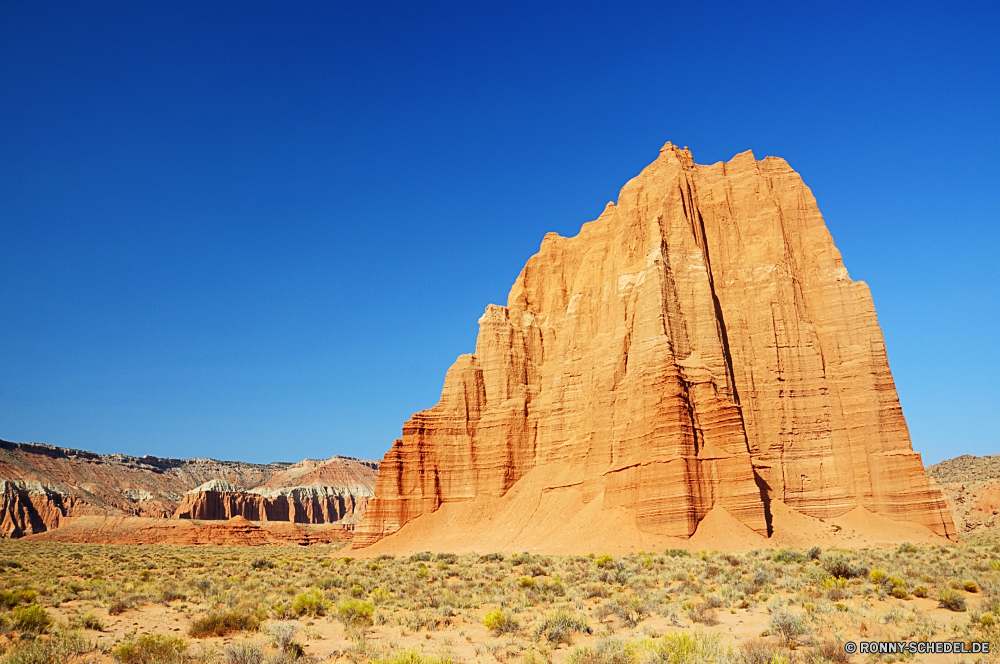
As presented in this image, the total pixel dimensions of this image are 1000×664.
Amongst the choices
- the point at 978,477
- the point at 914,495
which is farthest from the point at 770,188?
the point at 978,477

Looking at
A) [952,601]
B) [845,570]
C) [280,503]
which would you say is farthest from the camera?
[280,503]

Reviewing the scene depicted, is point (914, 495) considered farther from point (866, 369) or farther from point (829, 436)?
point (866, 369)

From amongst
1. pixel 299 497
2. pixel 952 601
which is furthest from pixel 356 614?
pixel 299 497

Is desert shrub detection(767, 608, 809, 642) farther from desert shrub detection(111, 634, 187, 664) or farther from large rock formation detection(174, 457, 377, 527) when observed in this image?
large rock formation detection(174, 457, 377, 527)

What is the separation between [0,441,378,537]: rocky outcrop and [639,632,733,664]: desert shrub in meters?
110

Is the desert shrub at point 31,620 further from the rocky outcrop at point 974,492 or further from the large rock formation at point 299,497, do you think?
the large rock formation at point 299,497

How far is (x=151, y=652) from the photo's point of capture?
12180mm

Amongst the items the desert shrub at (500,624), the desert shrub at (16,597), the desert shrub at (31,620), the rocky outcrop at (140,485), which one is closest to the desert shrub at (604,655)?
the desert shrub at (500,624)

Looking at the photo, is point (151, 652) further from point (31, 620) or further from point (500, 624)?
point (500, 624)

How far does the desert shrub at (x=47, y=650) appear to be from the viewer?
38.2 feet

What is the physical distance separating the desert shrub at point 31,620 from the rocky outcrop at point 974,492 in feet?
216

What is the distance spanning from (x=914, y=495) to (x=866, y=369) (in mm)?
9537

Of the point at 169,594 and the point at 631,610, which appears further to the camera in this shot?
the point at 169,594

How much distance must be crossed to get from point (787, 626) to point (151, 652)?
41.6 feet
